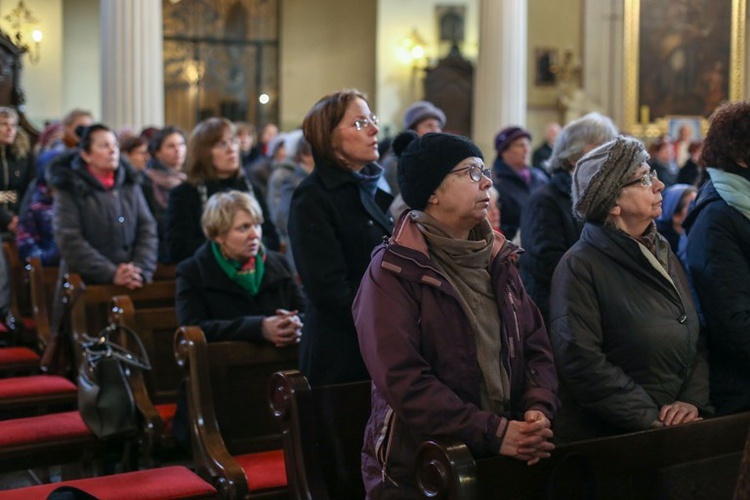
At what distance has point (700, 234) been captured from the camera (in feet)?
11.5

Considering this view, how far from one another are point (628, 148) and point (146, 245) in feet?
12.1

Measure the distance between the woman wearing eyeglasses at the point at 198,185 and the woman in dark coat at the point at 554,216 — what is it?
1.94 meters

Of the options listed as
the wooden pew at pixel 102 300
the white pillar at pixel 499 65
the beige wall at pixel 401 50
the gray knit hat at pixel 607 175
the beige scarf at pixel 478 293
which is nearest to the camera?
the beige scarf at pixel 478 293

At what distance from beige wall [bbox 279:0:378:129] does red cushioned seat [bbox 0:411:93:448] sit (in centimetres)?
1418

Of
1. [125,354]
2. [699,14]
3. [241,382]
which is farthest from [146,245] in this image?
[699,14]

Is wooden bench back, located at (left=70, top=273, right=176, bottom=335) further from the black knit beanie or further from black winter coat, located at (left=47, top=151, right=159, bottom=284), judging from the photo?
the black knit beanie

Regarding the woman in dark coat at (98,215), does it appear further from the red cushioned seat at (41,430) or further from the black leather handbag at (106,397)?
the black leather handbag at (106,397)

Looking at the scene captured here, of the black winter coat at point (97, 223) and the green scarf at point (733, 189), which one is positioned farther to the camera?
the black winter coat at point (97, 223)

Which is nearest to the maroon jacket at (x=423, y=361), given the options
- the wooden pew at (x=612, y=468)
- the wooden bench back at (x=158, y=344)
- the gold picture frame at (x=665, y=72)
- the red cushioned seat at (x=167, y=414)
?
the wooden pew at (x=612, y=468)

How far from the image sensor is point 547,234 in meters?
4.12

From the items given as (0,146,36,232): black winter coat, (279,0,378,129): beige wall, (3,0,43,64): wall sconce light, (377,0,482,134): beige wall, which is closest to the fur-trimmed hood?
(0,146,36,232): black winter coat

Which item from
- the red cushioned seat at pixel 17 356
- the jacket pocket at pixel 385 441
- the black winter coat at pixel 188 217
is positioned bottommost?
the red cushioned seat at pixel 17 356

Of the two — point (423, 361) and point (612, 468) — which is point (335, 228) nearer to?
point (423, 361)

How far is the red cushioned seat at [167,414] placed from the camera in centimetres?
448
